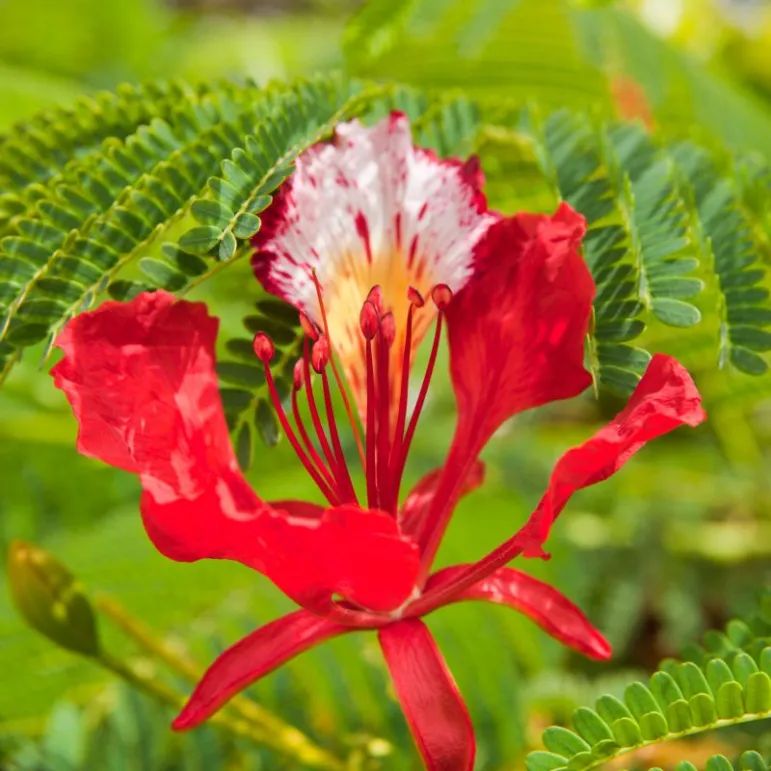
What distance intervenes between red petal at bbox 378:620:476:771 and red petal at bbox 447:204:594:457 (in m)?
0.13

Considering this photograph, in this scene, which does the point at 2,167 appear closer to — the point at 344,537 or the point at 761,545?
the point at 344,537

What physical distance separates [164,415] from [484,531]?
0.80 meters

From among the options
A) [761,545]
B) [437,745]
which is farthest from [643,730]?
[761,545]

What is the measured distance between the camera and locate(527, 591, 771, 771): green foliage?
577 mm

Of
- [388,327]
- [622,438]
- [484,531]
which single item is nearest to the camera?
[622,438]

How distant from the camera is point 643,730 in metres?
0.59

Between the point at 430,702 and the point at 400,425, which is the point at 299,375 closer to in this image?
the point at 400,425

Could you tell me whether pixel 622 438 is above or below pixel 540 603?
above

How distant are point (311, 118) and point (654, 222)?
230 millimetres

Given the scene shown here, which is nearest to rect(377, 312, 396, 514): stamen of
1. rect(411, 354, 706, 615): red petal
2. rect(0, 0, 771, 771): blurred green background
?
rect(411, 354, 706, 615): red petal

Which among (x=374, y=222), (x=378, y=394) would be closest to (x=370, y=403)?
(x=378, y=394)

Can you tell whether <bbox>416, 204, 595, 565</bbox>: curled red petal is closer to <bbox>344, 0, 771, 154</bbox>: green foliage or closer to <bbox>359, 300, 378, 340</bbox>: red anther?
<bbox>359, 300, 378, 340</bbox>: red anther

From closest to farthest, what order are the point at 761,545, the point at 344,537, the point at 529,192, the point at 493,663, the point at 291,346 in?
1. the point at 344,537
2. the point at 291,346
3. the point at 529,192
4. the point at 493,663
5. the point at 761,545

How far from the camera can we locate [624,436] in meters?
0.53
